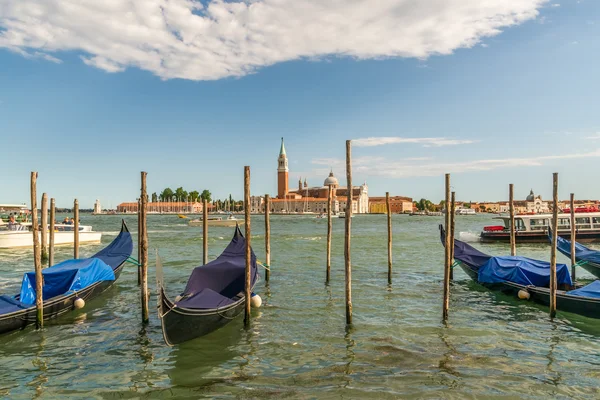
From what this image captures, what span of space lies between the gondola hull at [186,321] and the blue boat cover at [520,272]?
5382mm

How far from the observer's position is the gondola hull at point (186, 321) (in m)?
5.40

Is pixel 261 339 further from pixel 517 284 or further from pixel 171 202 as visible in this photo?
pixel 171 202

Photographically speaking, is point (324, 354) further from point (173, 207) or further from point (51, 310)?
point (173, 207)

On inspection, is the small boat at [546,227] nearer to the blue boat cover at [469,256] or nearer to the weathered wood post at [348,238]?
the blue boat cover at [469,256]

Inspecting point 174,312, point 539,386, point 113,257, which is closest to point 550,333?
point 539,386

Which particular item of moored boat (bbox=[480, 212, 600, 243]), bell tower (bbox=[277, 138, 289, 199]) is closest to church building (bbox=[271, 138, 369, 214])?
bell tower (bbox=[277, 138, 289, 199])

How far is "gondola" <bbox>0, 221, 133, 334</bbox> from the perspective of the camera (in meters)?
6.20

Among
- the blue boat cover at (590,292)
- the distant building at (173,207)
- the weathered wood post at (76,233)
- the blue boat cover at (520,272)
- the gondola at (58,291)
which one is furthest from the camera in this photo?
the distant building at (173,207)

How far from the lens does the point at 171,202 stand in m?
118

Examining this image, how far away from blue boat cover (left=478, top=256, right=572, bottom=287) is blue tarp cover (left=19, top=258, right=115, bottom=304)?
24.3 feet

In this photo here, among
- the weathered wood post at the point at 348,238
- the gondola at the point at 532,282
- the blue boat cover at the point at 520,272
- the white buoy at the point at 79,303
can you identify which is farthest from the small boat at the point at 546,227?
the white buoy at the point at 79,303

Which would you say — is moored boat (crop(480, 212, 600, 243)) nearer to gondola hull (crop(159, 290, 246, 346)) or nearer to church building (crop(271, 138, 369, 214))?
gondola hull (crop(159, 290, 246, 346))

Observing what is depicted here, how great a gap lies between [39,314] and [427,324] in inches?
220

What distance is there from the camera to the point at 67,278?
7578 millimetres
